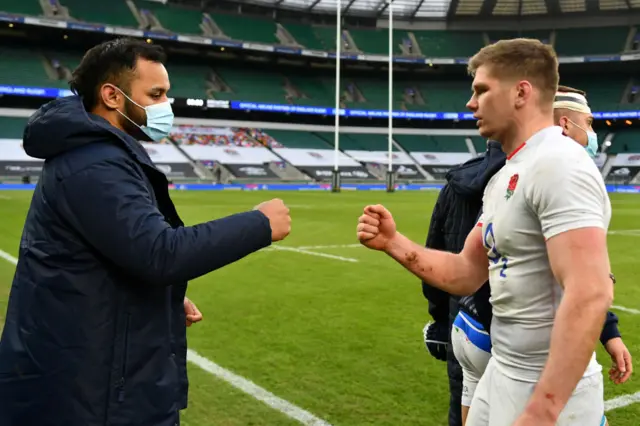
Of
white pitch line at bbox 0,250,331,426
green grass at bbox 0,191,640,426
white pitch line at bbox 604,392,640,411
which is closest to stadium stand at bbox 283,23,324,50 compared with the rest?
green grass at bbox 0,191,640,426

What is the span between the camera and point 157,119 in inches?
104

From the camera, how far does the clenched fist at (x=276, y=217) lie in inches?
89.5

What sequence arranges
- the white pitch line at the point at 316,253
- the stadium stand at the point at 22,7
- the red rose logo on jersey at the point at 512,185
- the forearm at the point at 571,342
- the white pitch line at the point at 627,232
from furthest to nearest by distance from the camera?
1. the stadium stand at the point at 22,7
2. the white pitch line at the point at 627,232
3. the white pitch line at the point at 316,253
4. the red rose logo on jersey at the point at 512,185
5. the forearm at the point at 571,342

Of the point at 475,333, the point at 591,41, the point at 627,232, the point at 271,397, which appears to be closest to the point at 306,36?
the point at 591,41

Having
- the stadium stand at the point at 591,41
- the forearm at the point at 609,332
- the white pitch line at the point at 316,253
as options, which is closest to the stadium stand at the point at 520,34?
the stadium stand at the point at 591,41

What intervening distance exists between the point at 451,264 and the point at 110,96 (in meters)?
1.51

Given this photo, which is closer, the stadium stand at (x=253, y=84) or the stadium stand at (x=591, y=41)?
the stadium stand at (x=253, y=84)

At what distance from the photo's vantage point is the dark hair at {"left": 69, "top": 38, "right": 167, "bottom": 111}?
234 centimetres

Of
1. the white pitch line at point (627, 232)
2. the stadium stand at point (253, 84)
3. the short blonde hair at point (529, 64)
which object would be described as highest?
the stadium stand at point (253, 84)

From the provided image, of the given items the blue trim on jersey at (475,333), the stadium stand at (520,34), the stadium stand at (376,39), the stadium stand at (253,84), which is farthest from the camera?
the stadium stand at (520,34)

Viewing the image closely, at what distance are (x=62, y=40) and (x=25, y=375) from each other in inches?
2110

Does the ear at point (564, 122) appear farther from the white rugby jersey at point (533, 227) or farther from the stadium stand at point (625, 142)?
the stadium stand at point (625, 142)

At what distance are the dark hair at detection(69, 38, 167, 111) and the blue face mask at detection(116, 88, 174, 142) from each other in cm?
8

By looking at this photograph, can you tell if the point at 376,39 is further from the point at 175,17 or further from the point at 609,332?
the point at 609,332
